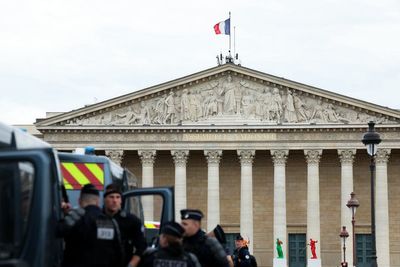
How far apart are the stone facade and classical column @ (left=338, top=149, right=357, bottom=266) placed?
0.20 feet

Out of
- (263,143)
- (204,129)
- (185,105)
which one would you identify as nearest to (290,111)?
(263,143)

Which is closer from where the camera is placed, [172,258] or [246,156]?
[172,258]

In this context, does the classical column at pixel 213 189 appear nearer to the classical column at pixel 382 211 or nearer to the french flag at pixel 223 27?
the french flag at pixel 223 27

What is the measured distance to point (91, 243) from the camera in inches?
433

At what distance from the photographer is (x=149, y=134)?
71062 mm

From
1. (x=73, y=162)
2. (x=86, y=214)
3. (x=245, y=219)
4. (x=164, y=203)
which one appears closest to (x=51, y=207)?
(x=86, y=214)

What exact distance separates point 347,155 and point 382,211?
4.10 m

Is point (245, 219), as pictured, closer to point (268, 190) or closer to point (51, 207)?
point (268, 190)

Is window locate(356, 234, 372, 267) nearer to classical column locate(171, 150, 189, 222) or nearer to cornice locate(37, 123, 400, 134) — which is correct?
cornice locate(37, 123, 400, 134)

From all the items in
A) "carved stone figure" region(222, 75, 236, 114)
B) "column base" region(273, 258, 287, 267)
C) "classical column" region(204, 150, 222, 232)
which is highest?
"carved stone figure" region(222, 75, 236, 114)

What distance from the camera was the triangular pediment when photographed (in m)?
70.5

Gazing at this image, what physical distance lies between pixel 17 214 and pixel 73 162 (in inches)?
274

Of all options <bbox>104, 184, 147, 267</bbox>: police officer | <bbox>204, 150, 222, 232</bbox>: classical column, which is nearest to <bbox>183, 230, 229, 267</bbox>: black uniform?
<bbox>104, 184, 147, 267</bbox>: police officer

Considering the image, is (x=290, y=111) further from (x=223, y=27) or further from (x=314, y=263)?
(x=314, y=263)
